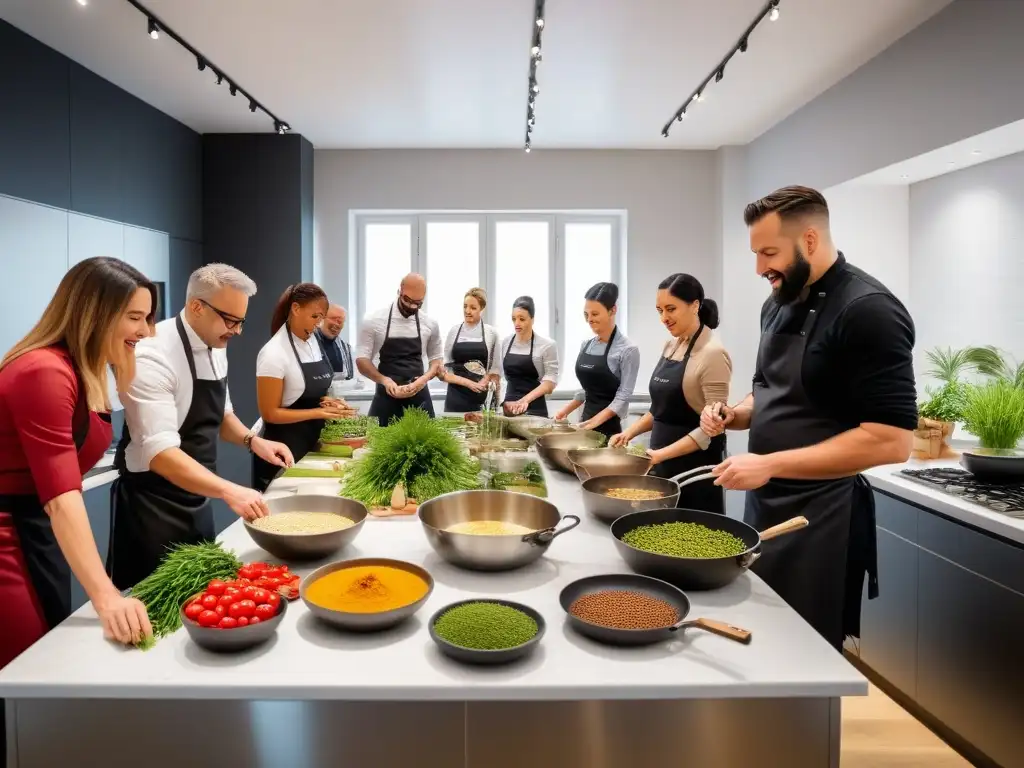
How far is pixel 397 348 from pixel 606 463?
2731 millimetres

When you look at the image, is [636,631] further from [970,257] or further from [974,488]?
[970,257]

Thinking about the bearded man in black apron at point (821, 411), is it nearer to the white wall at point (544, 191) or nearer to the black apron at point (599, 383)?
the black apron at point (599, 383)

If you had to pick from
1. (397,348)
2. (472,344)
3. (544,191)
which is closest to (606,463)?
(397,348)

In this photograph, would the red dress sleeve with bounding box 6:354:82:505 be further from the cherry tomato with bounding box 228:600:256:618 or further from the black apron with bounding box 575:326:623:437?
the black apron with bounding box 575:326:623:437

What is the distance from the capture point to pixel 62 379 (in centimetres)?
153

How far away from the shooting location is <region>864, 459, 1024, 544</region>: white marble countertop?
7.78ft

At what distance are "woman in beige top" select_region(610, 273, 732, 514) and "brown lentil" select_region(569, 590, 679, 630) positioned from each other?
5.31ft

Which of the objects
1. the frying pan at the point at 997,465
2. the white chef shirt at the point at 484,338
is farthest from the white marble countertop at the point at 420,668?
the white chef shirt at the point at 484,338

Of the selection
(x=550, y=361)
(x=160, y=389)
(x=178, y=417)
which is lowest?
(x=178, y=417)

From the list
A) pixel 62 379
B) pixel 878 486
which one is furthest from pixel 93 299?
pixel 878 486

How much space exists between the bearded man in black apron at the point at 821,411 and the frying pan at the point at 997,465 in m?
1.22

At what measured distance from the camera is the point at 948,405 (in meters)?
3.33

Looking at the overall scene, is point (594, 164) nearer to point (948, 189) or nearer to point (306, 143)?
point (306, 143)

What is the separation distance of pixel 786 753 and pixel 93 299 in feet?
5.80
